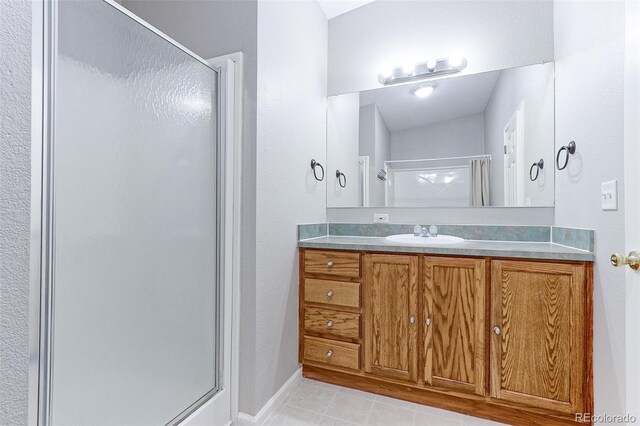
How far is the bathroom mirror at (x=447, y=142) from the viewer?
1853mm

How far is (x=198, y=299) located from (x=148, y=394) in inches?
15.3

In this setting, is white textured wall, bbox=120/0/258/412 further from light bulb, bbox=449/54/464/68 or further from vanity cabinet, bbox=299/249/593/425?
light bulb, bbox=449/54/464/68

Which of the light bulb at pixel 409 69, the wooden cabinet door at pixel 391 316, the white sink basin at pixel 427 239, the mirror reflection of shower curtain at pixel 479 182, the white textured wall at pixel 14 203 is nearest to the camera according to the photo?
the white textured wall at pixel 14 203

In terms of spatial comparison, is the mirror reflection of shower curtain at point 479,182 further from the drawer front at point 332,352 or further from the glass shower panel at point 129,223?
the glass shower panel at point 129,223

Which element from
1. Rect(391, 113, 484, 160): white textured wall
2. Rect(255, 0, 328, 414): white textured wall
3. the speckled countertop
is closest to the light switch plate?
the speckled countertop

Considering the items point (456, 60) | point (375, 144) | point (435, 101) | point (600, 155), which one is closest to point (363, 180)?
point (375, 144)

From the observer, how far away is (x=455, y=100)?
6.75 ft

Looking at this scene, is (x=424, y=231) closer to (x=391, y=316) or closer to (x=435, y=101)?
(x=391, y=316)

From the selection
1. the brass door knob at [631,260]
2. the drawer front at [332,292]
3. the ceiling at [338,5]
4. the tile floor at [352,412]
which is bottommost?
the tile floor at [352,412]

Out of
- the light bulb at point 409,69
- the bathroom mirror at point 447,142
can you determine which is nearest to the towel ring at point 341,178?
the bathroom mirror at point 447,142

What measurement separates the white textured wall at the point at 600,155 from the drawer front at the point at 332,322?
1075mm

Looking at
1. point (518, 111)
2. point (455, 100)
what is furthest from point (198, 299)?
point (518, 111)

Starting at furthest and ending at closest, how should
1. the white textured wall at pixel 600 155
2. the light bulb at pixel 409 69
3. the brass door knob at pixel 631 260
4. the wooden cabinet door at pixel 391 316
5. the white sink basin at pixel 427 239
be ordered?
the light bulb at pixel 409 69, the white sink basin at pixel 427 239, the wooden cabinet door at pixel 391 316, the white textured wall at pixel 600 155, the brass door knob at pixel 631 260

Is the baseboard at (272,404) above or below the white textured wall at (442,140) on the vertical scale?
below
